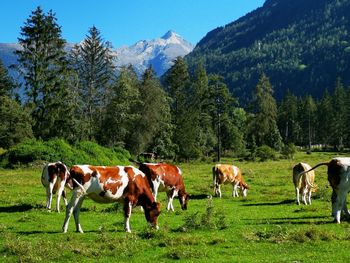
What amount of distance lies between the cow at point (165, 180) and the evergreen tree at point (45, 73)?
3805 centimetres

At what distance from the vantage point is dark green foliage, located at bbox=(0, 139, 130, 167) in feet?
143

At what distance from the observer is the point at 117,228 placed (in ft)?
54.5

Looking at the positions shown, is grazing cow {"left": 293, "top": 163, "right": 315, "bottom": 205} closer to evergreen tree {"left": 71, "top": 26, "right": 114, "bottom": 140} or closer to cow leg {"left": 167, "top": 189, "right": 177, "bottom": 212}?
cow leg {"left": 167, "top": 189, "right": 177, "bottom": 212}

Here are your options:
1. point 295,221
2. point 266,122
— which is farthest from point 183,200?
point 266,122

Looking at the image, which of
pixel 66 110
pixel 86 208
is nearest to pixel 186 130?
pixel 66 110

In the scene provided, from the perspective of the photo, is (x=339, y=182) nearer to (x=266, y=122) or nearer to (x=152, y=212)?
(x=152, y=212)

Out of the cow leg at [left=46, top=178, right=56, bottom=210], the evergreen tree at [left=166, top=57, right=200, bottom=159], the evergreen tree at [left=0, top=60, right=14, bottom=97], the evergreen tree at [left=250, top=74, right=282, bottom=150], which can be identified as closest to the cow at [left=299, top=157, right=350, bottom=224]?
the cow leg at [left=46, top=178, right=56, bottom=210]

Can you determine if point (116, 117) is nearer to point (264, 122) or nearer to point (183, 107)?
point (183, 107)

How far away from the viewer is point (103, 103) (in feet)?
219

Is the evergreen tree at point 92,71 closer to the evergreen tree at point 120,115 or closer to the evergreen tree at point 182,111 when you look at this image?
the evergreen tree at point 120,115

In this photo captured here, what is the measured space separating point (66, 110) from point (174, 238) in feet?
150

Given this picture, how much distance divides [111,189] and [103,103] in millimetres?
51738

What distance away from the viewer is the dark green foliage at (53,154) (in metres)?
43.7

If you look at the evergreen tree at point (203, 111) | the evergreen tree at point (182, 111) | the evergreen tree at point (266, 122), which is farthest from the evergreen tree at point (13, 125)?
the evergreen tree at point (266, 122)
